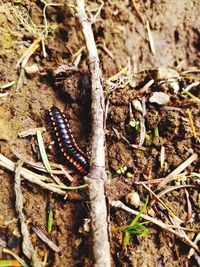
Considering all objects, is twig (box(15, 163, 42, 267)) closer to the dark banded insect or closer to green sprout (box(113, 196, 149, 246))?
the dark banded insect

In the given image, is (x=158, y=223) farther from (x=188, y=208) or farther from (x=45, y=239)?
(x=45, y=239)

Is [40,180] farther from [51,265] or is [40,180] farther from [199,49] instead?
[199,49]

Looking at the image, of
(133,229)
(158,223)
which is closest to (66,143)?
(133,229)

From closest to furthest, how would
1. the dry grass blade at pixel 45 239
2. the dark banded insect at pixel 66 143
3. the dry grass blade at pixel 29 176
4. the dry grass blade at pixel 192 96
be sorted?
1. the dry grass blade at pixel 45 239
2. the dry grass blade at pixel 29 176
3. the dark banded insect at pixel 66 143
4. the dry grass blade at pixel 192 96

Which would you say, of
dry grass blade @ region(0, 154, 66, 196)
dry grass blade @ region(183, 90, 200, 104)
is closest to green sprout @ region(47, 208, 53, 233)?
dry grass blade @ region(0, 154, 66, 196)

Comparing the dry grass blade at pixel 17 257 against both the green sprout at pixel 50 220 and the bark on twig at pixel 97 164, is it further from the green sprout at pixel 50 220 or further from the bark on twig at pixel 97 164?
the bark on twig at pixel 97 164

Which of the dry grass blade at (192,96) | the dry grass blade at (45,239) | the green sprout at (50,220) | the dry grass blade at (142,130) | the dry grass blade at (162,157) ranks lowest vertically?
the dry grass blade at (45,239)

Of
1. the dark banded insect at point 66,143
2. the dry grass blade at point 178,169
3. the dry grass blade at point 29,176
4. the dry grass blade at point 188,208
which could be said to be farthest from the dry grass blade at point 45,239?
the dry grass blade at point 188,208

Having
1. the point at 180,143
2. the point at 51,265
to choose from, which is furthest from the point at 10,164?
the point at 180,143
